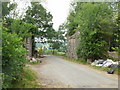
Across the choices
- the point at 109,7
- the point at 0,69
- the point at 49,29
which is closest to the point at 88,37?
the point at 109,7

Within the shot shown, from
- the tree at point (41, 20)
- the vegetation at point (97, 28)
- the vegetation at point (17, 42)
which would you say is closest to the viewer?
the vegetation at point (17, 42)

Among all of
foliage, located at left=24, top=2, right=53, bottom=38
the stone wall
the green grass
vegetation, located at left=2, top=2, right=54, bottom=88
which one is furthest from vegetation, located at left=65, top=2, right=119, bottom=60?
foliage, located at left=24, top=2, right=53, bottom=38

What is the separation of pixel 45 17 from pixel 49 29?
7.60 ft

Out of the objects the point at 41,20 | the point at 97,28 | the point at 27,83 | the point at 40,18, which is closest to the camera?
the point at 27,83

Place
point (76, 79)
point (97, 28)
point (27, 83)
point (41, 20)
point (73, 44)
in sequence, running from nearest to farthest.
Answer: point (27, 83), point (76, 79), point (97, 28), point (73, 44), point (41, 20)

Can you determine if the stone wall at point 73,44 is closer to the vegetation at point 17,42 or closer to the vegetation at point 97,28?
the vegetation at point 97,28

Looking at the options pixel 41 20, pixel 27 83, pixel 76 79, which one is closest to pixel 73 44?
pixel 41 20

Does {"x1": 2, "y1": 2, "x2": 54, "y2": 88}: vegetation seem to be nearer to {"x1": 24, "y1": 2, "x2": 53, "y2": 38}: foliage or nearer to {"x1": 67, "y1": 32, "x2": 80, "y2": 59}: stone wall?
{"x1": 24, "y1": 2, "x2": 53, "y2": 38}: foliage

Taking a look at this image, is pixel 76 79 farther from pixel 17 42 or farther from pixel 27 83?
pixel 17 42

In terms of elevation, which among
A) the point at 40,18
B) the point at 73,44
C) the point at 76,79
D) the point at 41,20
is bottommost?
the point at 76,79

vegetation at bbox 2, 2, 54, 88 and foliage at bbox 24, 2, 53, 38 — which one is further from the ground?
foliage at bbox 24, 2, 53, 38

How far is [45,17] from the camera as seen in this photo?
17.0 metres

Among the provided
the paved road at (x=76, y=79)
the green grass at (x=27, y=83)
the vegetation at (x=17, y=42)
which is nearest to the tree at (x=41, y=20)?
the vegetation at (x=17, y=42)

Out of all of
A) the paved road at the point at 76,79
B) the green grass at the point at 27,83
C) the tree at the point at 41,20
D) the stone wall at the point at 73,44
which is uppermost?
the tree at the point at 41,20
